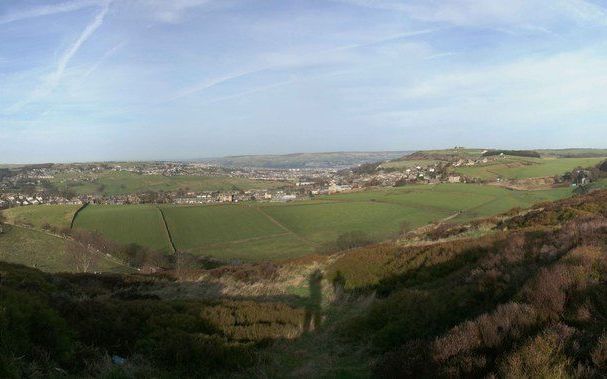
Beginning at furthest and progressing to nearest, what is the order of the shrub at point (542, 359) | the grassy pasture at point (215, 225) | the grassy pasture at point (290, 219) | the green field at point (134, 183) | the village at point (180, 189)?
the green field at point (134, 183)
the village at point (180, 189)
the grassy pasture at point (215, 225)
the grassy pasture at point (290, 219)
the shrub at point (542, 359)

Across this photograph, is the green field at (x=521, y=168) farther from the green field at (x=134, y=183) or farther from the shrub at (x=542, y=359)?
the shrub at (x=542, y=359)

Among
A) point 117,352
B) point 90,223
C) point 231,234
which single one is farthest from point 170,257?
point 117,352

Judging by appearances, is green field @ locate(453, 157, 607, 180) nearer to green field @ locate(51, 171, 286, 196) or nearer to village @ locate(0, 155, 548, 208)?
village @ locate(0, 155, 548, 208)

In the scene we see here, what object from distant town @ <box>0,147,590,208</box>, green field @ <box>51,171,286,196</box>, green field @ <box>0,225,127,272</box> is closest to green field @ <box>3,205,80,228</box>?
green field @ <box>0,225,127,272</box>

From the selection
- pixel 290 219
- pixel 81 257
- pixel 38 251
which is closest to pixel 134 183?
pixel 38 251

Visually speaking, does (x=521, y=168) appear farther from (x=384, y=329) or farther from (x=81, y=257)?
(x=384, y=329)

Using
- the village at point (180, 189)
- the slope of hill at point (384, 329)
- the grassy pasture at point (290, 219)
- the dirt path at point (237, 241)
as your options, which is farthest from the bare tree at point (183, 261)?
the village at point (180, 189)
